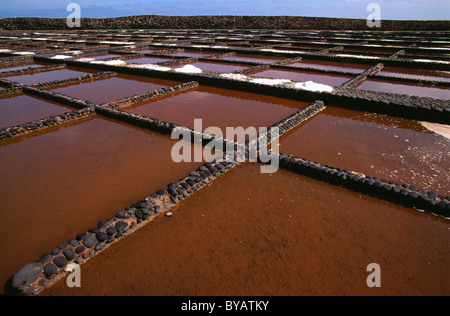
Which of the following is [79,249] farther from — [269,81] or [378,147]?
[269,81]

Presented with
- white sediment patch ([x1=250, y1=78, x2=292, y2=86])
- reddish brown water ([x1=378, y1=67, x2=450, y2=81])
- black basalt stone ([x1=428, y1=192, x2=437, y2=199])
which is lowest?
black basalt stone ([x1=428, y1=192, x2=437, y2=199])

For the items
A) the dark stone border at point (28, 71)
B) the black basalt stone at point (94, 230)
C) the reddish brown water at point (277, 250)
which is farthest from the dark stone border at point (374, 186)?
the dark stone border at point (28, 71)

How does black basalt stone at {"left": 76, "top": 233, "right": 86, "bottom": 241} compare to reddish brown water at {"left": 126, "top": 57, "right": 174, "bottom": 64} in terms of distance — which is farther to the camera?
reddish brown water at {"left": 126, "top": 57, "right": 174, "bottom": 64}

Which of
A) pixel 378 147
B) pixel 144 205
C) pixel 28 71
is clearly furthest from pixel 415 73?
pixel 28 71

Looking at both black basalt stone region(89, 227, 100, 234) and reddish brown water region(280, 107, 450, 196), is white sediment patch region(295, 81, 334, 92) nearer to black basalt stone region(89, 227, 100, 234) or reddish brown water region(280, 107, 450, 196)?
reddish brown water region(280, 107, 450, 196)

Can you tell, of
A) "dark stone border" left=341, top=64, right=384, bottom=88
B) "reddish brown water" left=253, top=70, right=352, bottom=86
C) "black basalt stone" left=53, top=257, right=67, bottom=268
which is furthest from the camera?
"reddish brown water" left=253, top=70, right=352, bottom=86

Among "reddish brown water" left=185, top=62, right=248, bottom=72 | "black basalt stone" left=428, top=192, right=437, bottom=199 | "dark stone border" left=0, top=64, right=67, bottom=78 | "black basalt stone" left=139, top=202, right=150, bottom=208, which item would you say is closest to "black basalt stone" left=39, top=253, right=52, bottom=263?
"black basalt stone" left=139, top=202, right=150, bottom=208
